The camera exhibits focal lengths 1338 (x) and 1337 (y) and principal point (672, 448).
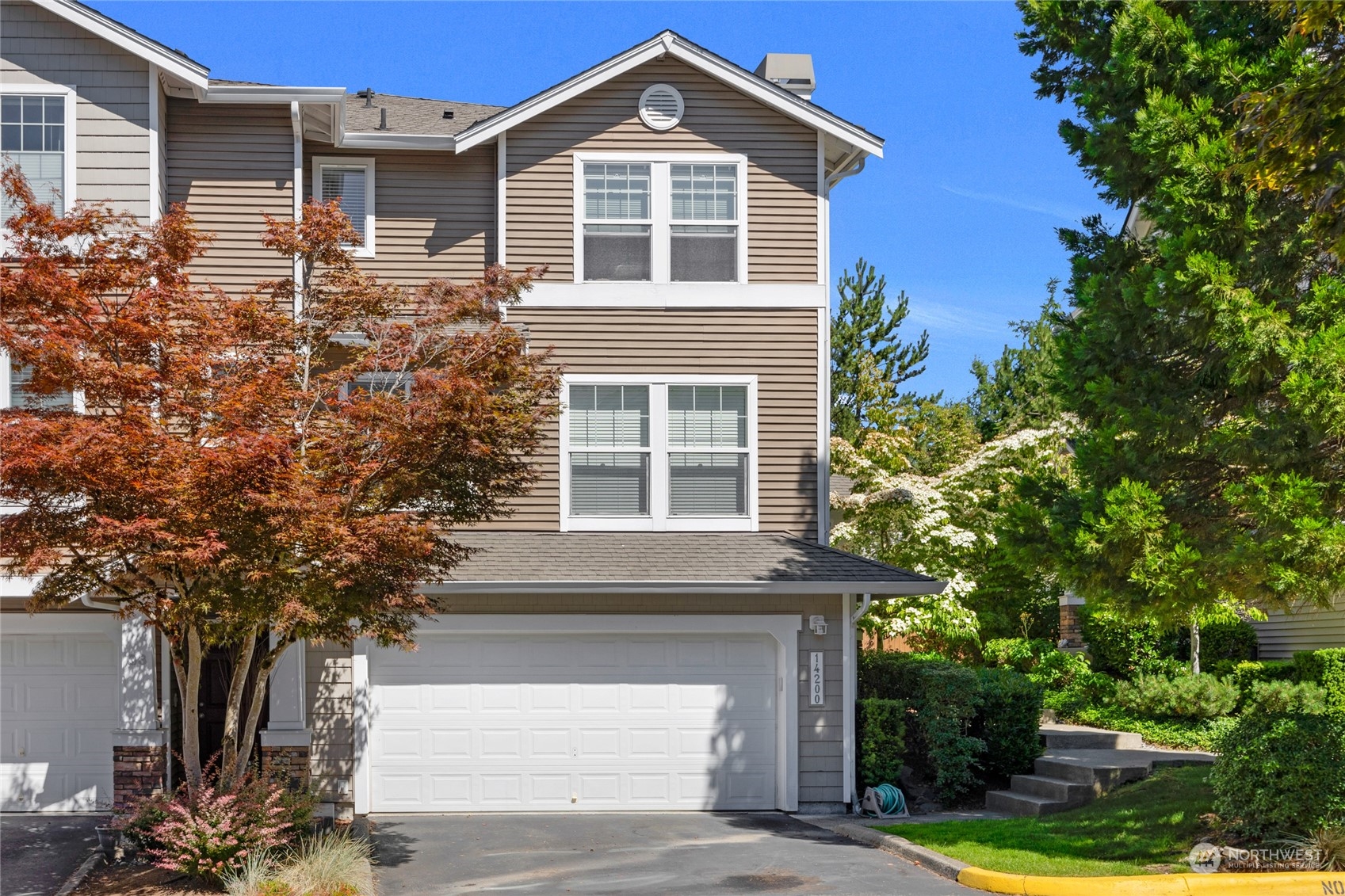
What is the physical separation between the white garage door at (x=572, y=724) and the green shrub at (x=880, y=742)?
1.14 m

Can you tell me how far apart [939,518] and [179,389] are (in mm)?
13942

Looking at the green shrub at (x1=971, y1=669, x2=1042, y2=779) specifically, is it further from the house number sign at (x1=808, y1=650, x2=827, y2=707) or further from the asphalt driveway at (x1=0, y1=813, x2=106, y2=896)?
the asphalt driveway at (x1=0, y1=813, x2=106, y2=896)

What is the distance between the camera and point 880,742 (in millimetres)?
16828

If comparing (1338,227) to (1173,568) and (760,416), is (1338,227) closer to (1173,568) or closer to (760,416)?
(1173,568)

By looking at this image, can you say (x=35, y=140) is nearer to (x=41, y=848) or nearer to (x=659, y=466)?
(x=41, y=848)

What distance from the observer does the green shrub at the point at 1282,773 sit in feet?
37.0

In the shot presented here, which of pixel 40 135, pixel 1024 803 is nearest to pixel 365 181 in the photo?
pixel 40 135

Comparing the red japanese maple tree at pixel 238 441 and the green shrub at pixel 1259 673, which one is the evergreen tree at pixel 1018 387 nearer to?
the green shrub at pixel 1259 673

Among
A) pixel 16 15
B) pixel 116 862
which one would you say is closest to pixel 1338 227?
pixel 116 862

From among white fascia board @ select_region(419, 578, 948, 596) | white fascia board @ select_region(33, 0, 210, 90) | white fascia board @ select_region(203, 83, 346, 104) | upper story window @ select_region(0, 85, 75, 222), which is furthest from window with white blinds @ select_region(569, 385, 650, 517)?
upper story window @ select_region(0, 85, 75, 222)

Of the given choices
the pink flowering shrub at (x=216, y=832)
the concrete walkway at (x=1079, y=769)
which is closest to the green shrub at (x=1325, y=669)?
the concrete walkway at (x=1079, y=769)

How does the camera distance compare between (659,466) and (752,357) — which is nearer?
(659,466)

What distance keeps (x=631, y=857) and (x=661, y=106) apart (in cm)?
972

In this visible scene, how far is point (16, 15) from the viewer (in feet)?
53.3
